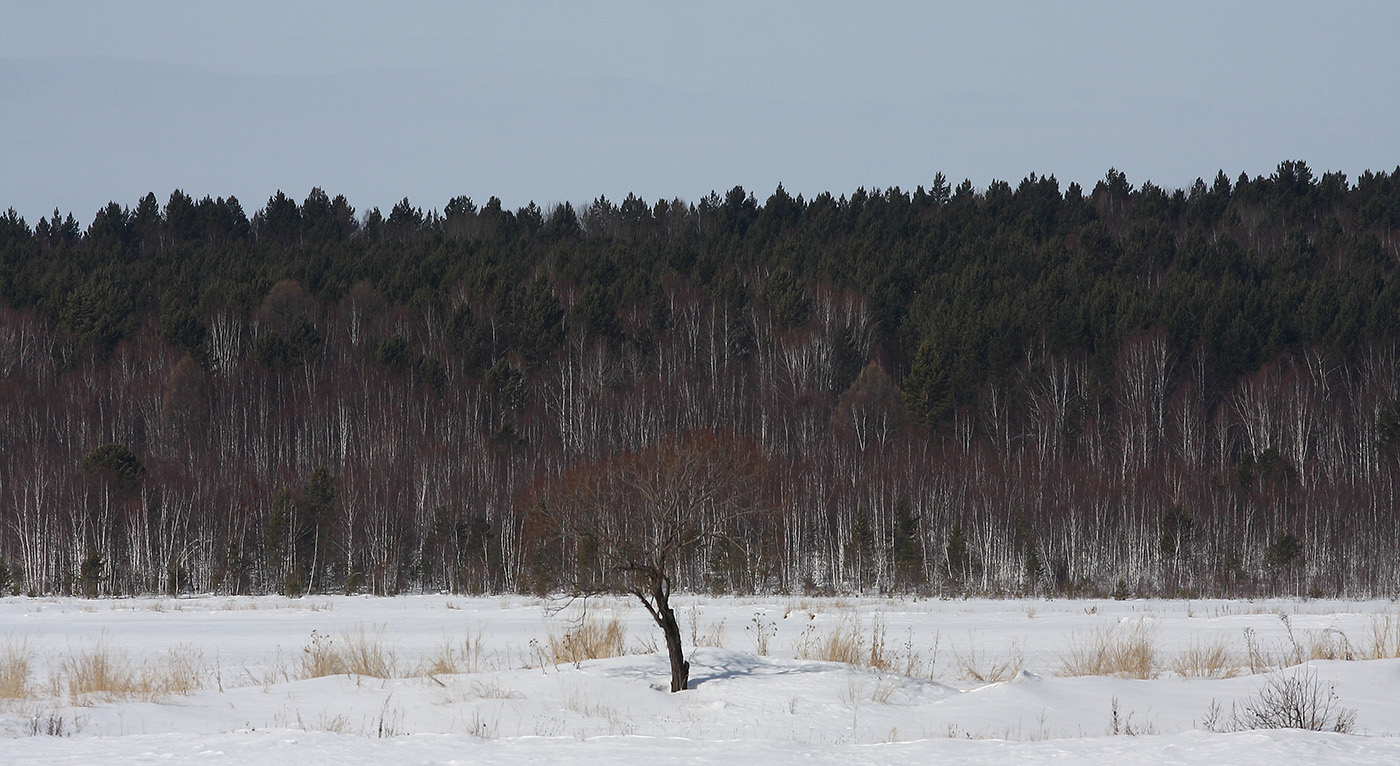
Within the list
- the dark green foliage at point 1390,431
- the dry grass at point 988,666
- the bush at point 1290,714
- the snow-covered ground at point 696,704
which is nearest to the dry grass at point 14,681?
the snow-covered ground at point 696,704


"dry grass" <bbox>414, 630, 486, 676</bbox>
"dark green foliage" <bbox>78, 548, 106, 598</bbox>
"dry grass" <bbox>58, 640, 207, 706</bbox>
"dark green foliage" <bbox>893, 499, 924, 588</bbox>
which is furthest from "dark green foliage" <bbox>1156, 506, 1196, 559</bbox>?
"dark green foliage" <bbox>78, 548, 106, 598</bbox>

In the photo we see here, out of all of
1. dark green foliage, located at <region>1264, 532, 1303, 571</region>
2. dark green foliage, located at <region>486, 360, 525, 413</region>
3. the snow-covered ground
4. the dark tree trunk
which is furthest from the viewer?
dark green foliage, located at <region>486, 360, 525, 413</region>

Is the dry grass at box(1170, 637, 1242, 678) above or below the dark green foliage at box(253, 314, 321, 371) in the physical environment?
below

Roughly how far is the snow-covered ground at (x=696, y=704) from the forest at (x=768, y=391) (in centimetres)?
1874

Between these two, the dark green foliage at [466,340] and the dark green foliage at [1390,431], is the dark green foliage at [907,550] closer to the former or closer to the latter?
the dark green foliage at [1390,431]

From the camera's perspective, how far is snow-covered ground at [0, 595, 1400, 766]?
8219 mm

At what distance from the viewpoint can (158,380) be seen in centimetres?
7756

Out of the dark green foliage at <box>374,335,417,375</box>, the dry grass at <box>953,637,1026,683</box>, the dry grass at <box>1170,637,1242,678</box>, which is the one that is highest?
the dark green foliage at <box>374,335,417,375</box>

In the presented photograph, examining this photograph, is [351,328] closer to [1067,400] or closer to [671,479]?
[1067,400]

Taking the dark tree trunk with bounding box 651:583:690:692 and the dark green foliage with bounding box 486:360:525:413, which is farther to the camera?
the dark green foliage with bounding box 486:360:525:413

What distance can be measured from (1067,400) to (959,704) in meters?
62.9

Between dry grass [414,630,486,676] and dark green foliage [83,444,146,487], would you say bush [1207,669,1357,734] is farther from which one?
dark green foliage [83,444,146,487]

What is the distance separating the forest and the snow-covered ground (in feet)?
61.5

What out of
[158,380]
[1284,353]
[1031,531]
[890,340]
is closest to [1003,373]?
[890,340]
